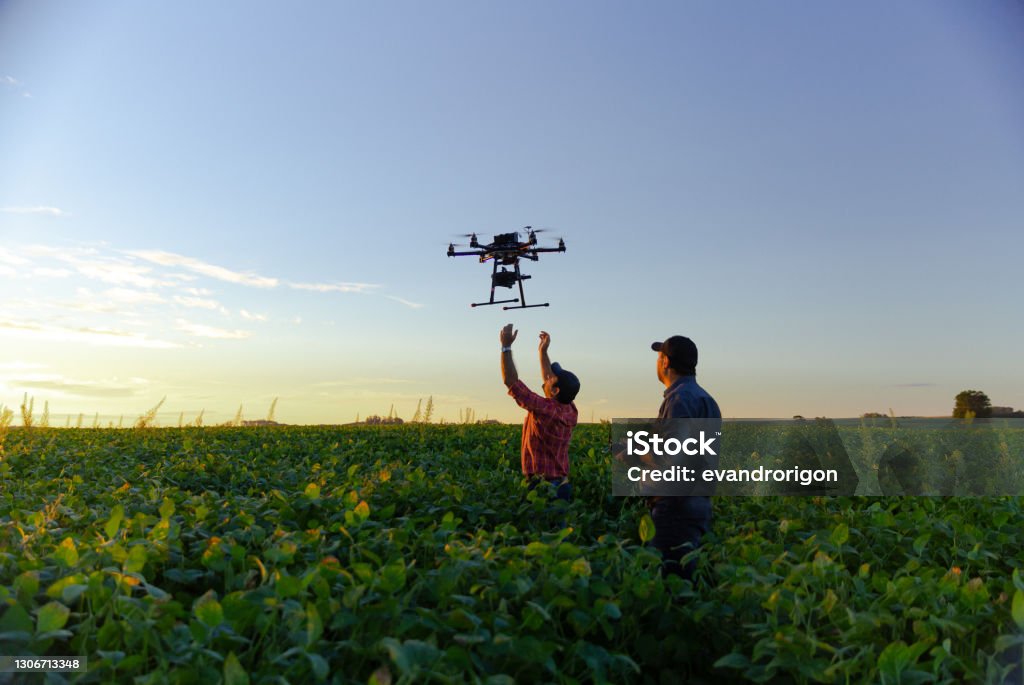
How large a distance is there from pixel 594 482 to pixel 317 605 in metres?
6.71

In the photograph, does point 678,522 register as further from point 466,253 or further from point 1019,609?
point 466,253

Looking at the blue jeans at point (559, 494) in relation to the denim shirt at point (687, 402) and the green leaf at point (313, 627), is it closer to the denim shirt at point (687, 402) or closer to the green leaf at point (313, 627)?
the denim shirt at point (687, 402)

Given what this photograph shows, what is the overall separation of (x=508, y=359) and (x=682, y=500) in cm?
282

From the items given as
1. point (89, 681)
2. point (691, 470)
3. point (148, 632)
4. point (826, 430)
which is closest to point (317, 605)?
point (148, 632)

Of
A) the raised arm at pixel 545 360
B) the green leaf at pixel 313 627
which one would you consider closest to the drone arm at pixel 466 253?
the raised arm at pixel 545 360

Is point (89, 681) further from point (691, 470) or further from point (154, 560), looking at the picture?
point (691, 470)

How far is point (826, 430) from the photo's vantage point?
11516 mm

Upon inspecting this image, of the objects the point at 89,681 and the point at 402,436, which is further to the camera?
the point at 402,436

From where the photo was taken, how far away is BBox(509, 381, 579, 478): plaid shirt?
27.2ft

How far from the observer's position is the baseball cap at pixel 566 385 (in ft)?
27.5

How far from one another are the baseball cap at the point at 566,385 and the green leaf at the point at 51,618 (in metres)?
5.81

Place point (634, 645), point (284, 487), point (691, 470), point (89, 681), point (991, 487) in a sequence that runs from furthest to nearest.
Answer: point (991, 487)
point (284, 487)
point (691, 470)
point (634, 645)
point (89, 681)

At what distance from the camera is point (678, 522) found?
6.01m

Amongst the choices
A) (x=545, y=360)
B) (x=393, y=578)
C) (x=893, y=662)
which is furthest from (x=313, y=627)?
(x=545, y=360)
